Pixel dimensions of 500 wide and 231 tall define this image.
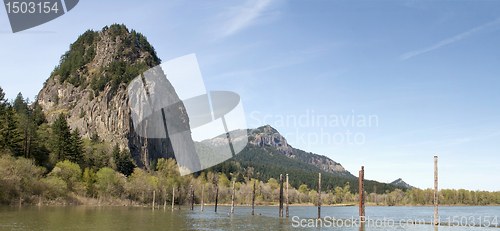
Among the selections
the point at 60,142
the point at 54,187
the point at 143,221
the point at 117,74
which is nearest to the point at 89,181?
the point at 60,142

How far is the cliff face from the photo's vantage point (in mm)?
150375

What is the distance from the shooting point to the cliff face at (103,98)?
150 m

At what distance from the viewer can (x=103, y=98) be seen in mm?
161250

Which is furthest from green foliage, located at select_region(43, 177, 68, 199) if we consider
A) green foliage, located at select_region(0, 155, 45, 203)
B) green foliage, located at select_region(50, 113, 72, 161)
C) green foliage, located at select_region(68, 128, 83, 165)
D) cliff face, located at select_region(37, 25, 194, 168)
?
cliff face, located at select_region(37, 25, 194, 168)

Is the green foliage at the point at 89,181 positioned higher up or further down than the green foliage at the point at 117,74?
further down

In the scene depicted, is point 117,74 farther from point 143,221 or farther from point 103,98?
point 143,221

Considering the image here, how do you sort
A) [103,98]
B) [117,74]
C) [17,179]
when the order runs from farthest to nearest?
1. [117,74]
2. [103,98]
3. [17,179]

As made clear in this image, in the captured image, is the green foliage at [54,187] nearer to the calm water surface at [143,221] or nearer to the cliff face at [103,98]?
the calm water surface at [143,221]

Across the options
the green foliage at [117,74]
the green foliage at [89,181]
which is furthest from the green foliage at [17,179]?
the green foliage at [117,74]

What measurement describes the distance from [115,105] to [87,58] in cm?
5793

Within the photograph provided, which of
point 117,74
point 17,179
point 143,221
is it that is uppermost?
point 117,74

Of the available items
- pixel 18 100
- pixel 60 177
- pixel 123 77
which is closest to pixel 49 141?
pixel 60 177

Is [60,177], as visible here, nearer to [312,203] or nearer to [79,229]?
[79,229]

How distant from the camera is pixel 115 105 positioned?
520 ft
